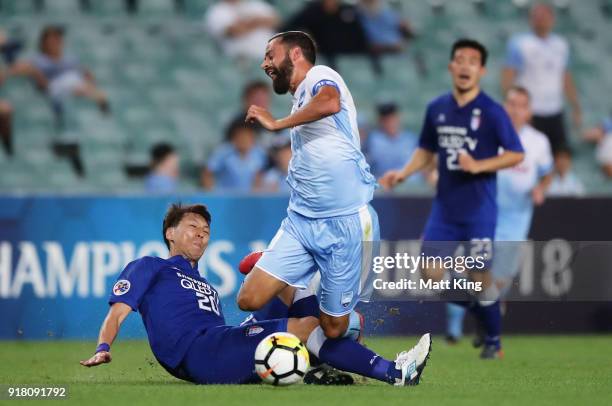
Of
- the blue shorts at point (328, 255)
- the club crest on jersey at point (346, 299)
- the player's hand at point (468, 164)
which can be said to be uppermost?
the player's hand at point (468, 164)

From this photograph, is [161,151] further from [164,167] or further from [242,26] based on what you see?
[242,26]

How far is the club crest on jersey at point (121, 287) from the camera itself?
754cm

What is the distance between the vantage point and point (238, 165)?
14.5 m

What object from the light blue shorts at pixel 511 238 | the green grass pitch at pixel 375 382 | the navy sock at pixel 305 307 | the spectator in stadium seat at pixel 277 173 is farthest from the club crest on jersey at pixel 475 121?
the spectator in stadium seat at pixel 277 173

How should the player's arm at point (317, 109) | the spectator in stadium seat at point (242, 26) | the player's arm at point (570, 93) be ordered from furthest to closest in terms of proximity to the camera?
the spectator in stadium seat at point (242, 26) < the player's arm at point (570, 93) < the player's arm at point (317, 109)

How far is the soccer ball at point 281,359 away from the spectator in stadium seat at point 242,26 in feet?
31.8

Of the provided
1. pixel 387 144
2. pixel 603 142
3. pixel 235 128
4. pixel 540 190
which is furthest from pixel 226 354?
pixel 603 142

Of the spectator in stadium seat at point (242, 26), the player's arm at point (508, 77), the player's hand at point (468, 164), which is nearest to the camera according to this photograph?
the player's hand at point (468, 164)

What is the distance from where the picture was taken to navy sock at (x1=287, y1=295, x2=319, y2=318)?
8203mm

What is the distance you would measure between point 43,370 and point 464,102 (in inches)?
156

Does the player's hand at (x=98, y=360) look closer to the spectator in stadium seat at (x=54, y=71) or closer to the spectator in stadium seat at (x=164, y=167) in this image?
the spectator in stadium seat at (x=164, y=167)

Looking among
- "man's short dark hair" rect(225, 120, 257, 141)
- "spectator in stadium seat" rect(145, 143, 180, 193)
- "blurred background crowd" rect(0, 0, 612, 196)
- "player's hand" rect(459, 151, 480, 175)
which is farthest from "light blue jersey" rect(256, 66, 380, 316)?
"man's short dark hair" rect(225, 120, 257, 141)

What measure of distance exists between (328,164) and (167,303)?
4.17ft

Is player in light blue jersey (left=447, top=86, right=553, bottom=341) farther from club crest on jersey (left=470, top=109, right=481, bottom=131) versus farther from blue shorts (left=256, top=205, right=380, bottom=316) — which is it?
blue shorts (left=256, top=205, right=380, bottom=316)
